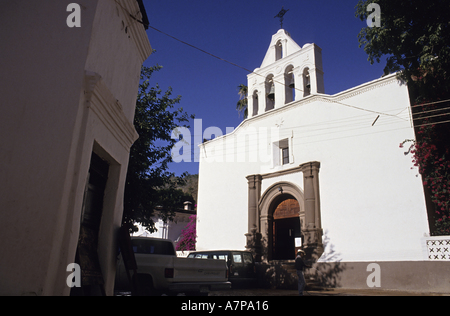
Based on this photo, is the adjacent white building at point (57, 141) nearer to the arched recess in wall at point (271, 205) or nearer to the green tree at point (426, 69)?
the green tree at point (426, 69)

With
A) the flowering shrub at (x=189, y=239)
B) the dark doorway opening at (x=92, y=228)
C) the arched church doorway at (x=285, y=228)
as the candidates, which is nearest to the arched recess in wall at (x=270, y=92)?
the arched church doorway at (x=285, y=228)

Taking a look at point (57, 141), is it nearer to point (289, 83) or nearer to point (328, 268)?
point (328, 268)

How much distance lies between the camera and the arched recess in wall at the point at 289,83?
1706 cm

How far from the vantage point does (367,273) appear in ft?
39.3

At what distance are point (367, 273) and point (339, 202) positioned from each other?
2815 millimetres

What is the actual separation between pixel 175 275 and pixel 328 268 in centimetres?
785

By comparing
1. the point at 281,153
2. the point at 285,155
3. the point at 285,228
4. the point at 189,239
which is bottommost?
the point at 189,239

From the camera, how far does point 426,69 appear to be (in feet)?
35.1

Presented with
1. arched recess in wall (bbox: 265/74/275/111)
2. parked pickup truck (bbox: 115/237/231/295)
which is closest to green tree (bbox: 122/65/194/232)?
parked pickup truck (bbox: 115/237/231/295)

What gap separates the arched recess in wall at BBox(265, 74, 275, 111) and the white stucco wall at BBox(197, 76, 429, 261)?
3.92ft

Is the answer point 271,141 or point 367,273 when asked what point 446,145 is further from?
point 271,141

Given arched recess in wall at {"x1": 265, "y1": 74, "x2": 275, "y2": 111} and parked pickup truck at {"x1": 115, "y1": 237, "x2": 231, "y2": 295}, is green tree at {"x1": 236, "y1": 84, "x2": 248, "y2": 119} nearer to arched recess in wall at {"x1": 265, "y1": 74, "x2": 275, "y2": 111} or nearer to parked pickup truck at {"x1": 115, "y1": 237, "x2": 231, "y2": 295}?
arched recess in wall at {"x1": 265, "y1": 74, "x2": 275, "y2": 111}

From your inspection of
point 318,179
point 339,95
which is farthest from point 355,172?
point 339,95
